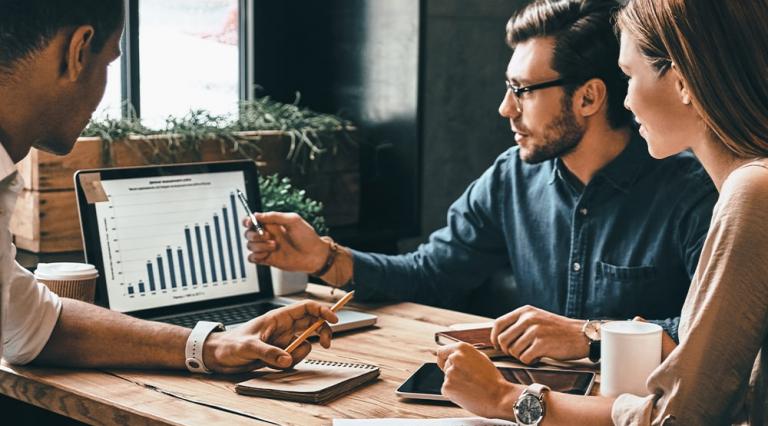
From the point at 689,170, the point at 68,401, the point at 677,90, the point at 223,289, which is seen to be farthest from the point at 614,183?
the point at 68,401

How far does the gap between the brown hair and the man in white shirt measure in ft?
2.72

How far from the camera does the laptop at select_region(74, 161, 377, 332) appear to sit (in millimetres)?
2182

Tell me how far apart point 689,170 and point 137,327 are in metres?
1.29

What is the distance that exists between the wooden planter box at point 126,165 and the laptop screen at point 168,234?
37 cm

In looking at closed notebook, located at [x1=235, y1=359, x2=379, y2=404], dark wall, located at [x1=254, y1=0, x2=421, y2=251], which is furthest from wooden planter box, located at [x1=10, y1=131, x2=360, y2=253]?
closed notebook, located at [x1=235, y1=359, x2=379, y2=404]

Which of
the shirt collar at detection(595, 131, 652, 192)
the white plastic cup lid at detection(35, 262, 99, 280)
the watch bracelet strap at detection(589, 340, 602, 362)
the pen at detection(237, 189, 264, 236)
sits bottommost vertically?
the watch bracelet strap at detection(589, 340, 602, 362)

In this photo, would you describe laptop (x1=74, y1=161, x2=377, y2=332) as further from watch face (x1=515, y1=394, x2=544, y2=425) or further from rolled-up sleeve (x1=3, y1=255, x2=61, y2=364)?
watch face (x1=515, y1=394, x2=544, y2=425)

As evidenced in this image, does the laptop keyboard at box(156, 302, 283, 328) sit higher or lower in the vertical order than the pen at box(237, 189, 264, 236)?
lower

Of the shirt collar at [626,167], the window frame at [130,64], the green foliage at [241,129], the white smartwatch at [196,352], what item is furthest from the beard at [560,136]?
the window frame at [130,64]

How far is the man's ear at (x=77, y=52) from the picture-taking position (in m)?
1.56

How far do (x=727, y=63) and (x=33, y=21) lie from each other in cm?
103

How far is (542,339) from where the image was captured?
6.26 feet

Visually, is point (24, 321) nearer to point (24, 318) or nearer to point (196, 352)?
point (24, 318)

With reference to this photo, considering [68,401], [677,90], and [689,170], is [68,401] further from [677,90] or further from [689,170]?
[689,170]
